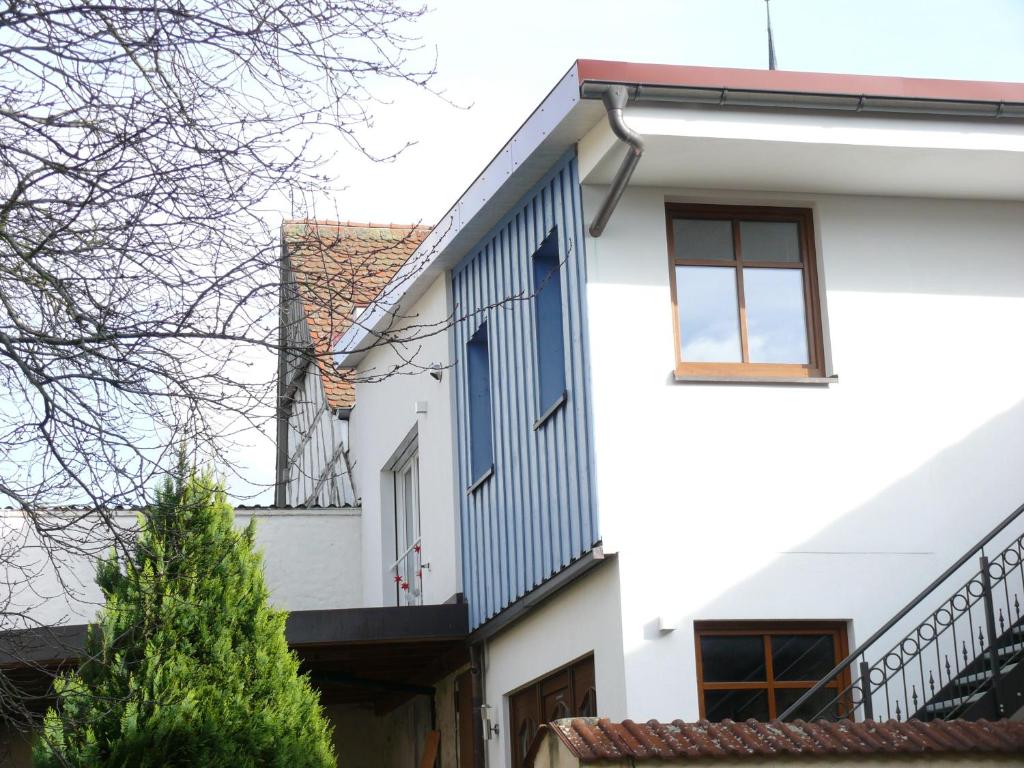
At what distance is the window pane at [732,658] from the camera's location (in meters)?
10.4

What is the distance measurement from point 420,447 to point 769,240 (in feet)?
17.0

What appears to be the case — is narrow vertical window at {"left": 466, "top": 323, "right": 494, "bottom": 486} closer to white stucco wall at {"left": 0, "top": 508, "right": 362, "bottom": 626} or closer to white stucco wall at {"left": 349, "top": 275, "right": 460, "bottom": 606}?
white stucco wall at {"left": 349, "top": 275, "right": 460, "bottom": 606}

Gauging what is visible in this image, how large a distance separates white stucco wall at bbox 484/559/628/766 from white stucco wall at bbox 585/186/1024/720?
17 cm

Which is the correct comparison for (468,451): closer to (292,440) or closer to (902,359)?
(902,359)

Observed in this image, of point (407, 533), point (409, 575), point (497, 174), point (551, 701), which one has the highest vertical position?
point (497, 174)

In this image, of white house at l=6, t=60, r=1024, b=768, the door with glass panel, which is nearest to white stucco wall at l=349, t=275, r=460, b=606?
the door with glass panel

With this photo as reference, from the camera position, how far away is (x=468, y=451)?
45.4 ft

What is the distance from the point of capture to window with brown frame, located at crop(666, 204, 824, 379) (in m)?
11.2

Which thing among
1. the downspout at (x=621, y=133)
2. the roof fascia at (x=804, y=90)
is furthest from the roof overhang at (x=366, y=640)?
the roof fascia at (x=804, y=90)

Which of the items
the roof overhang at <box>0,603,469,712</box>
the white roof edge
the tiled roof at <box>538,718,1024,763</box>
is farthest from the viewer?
the roof overhang at <box>0,603,469,712</box>

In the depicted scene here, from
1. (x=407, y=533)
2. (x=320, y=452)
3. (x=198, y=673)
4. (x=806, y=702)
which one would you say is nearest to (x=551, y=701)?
(x=806, y=702)

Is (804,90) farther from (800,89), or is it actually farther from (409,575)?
(409,575)

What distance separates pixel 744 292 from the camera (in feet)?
37.1

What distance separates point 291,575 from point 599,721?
10801mm
